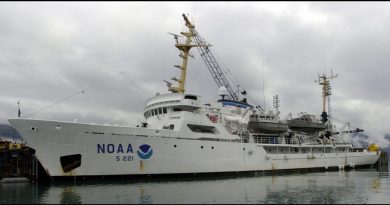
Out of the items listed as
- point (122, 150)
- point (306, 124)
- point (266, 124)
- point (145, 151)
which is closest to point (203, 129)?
point (145, 151)

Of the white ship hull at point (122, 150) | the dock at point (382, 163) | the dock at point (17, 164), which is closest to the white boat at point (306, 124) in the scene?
the white ship hull at point (122, 150)

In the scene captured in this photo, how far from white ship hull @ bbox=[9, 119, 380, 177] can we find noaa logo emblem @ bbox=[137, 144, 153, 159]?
0.11 meters

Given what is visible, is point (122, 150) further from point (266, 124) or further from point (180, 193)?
point (266, 124)

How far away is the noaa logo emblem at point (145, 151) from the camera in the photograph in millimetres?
25641

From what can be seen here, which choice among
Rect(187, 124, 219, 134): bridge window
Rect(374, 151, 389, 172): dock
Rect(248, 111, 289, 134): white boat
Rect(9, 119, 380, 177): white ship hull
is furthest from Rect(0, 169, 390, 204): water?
Rect(374, 151, 389, 172): dock

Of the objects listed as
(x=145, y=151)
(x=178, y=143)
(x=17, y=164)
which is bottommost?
(x=17, y=164)

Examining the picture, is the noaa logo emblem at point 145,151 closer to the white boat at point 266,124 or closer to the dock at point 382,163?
the white boat at point 266,124

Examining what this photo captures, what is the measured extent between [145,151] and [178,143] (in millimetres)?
2531

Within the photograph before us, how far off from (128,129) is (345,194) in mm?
14234

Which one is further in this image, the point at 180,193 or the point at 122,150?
the point at 122,150

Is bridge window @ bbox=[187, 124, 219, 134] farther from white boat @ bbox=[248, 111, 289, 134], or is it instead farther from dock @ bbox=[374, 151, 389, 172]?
dock @ bbox=[374, 151, 389, 172]

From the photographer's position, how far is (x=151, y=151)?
1021 inches

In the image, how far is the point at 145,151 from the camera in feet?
84.5

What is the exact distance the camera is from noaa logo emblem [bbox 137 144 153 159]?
84.1 ft
